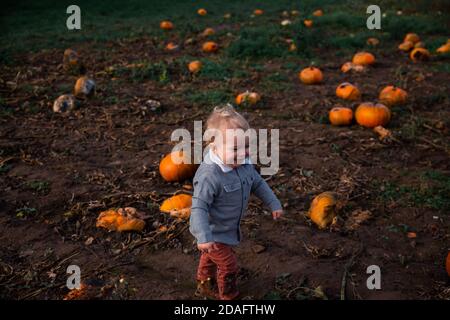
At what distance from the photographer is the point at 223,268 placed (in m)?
2.77

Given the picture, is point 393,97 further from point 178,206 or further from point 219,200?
point 219,200

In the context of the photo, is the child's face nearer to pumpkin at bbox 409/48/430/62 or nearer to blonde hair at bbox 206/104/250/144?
blonde hair at bbox 206/104/250/144

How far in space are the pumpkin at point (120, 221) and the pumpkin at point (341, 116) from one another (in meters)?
3.19

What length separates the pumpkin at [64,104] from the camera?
6.27m

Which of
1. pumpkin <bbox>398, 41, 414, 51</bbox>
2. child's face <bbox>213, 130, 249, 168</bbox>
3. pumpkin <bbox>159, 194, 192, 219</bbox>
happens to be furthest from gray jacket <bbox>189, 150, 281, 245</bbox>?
pumpkin <bbox>398, 41, 414, 51</bbox>

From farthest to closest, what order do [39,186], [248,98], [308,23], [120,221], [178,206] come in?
[308,23]
[248,98]
[39,186]
[178,206]
[120,221]

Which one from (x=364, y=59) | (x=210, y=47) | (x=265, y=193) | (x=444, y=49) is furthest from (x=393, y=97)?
(x=210, y=47)

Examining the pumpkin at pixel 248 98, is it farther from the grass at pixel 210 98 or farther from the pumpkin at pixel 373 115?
the pumpkin at pixel 373 115

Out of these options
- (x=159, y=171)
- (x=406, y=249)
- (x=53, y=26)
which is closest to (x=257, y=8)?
(x=53, y=26)

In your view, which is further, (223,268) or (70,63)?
(70,63)

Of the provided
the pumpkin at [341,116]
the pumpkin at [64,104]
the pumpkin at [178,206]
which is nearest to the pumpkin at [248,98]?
the pumpkin at [341,116]

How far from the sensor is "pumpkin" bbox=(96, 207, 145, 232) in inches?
143

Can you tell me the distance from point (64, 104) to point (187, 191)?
10.2ft

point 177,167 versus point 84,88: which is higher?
point 84,88
